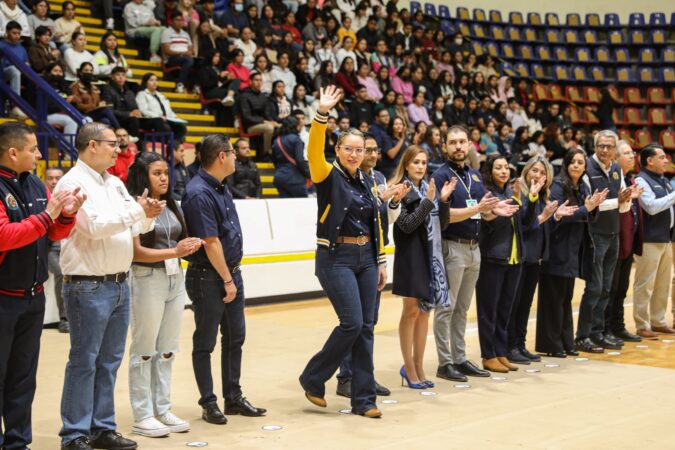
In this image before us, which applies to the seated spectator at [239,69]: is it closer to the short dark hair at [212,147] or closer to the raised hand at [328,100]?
the short dark hair at [212,147]

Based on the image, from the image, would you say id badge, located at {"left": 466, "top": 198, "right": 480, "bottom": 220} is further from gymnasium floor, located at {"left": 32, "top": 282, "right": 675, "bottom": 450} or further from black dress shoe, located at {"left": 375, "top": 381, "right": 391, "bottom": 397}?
black dress shoe, located at {"left": 375, "top": 381, "right": 391, "bottom": 397}

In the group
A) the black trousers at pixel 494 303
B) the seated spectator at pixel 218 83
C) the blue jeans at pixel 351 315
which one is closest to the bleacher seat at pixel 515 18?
the seated spectator at pixel 218 83

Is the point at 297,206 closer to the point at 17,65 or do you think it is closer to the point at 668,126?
the point at 17,65

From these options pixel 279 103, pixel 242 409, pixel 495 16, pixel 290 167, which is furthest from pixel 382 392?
pixel 495 16

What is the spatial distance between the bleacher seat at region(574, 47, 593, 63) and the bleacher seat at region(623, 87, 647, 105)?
4.78 feet

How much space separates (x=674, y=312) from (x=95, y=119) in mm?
6966

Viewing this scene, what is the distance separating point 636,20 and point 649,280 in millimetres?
15576

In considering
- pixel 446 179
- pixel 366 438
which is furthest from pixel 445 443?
pixel 446 179

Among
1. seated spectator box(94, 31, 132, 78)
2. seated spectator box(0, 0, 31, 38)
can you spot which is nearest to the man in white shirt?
seated spectator box(0, 0, 31, 38)

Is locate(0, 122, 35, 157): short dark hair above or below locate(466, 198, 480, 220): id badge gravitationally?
above

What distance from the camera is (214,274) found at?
17.0 feet

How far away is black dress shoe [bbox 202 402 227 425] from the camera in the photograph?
5.23 meters

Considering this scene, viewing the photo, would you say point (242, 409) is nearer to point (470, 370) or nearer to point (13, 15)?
point (470, 370)

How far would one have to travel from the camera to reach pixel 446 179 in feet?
21.3
